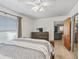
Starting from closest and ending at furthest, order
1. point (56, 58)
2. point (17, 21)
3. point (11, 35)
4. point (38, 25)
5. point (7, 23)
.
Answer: point (56, 58)
point (7, 23)
point (11, 35)
point (17, 21)
point (38, 25)

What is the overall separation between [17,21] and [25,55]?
3.37 meters

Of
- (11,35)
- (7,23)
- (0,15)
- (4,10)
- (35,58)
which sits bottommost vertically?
(35,58)

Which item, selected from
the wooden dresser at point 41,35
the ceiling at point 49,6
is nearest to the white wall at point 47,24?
the wooden dresser at point 41,35

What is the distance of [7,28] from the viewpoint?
3898 mm

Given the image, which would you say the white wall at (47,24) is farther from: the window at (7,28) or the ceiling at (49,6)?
the window at (7,28)

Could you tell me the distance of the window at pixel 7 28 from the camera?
3567 mm

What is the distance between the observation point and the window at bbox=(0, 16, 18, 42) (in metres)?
3.57

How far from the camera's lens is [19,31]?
479cm

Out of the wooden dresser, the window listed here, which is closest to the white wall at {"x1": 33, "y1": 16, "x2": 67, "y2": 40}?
the wooden dresser

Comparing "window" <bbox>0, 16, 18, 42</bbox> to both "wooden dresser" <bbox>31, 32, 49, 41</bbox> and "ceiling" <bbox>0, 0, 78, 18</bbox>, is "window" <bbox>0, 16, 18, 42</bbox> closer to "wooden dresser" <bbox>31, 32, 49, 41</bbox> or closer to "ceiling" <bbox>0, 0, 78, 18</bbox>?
"ceiling" <bbox>0, 0, 78, 18</bbox>

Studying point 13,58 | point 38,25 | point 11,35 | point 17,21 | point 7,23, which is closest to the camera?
point 13,58

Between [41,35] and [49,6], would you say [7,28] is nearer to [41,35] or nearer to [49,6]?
[49,6]

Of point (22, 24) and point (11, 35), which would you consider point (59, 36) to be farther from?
point (11, 35)

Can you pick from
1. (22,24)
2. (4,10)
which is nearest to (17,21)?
(22,24)
